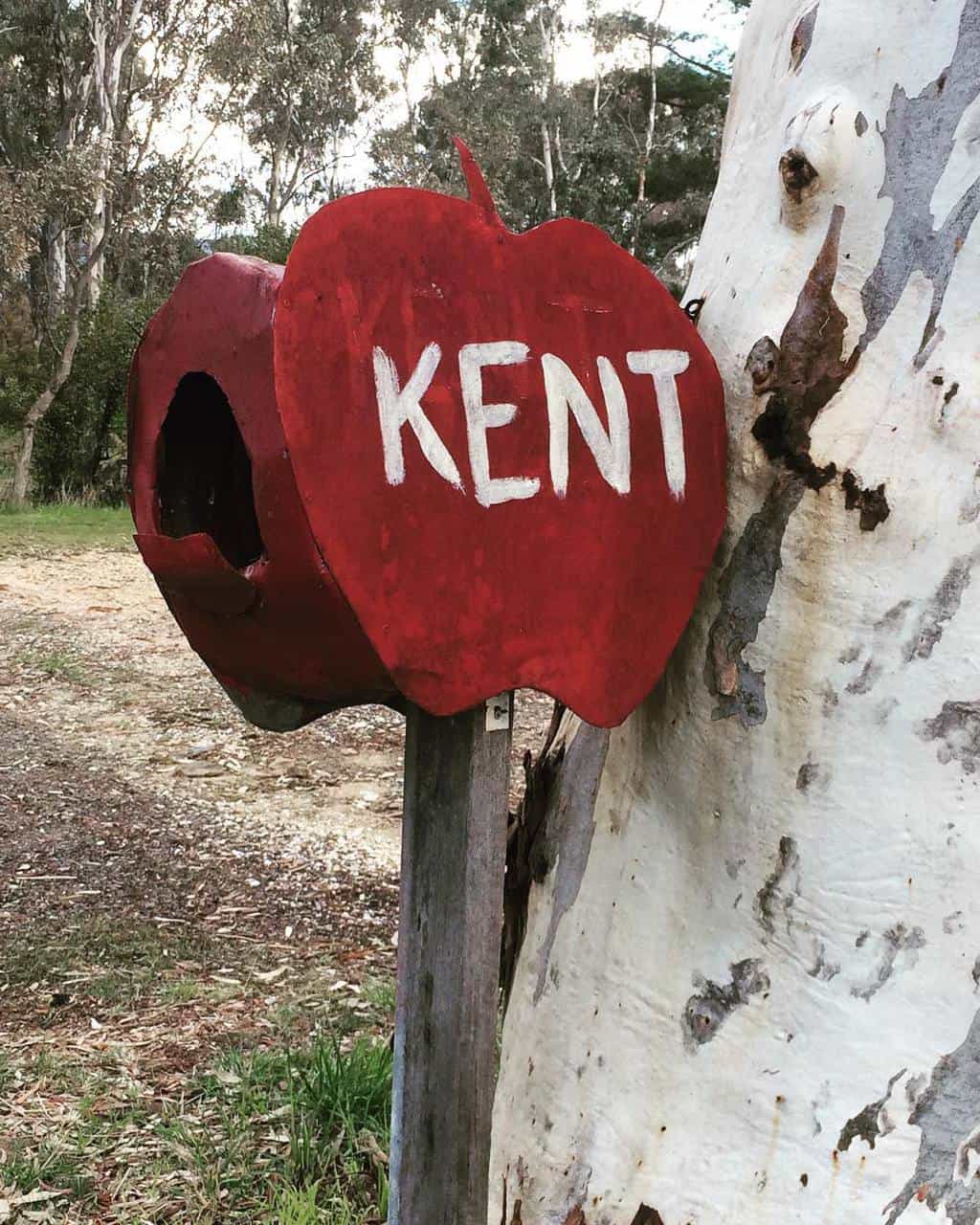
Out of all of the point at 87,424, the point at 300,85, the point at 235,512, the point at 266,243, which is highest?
the point at 300,85

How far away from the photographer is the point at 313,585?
0.78 metres

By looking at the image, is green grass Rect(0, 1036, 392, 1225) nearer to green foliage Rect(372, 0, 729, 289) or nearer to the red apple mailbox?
the red apple mailbox

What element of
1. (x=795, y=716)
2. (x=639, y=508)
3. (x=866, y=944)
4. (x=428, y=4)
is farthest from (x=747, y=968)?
(x=428, y=4)

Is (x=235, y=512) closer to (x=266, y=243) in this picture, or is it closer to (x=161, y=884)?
(x=161, y=884)

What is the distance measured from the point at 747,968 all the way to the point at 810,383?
44 centimetres

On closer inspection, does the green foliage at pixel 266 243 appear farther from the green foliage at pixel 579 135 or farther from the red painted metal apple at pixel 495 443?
the red painted metal apple at pixel 495 443

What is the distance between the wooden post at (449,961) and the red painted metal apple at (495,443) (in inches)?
5.4

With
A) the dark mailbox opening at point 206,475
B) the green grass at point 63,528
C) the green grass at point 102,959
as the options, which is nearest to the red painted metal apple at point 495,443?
the dark mailbox opening at point 206,475

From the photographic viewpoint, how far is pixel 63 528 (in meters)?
9.91

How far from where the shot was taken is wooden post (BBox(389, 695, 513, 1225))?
3.25 feet

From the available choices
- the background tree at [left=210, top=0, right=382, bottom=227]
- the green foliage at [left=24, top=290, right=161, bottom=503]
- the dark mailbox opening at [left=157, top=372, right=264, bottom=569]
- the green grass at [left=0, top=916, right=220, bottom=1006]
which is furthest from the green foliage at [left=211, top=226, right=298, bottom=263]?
the dark mailbox opening at [left=157, top=372, right=264, bottom=569]

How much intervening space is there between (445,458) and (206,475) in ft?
1.13

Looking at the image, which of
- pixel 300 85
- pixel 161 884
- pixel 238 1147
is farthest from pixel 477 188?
pixel 300 85

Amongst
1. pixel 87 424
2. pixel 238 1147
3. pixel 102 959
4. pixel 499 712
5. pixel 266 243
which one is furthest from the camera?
pixel 266 243
